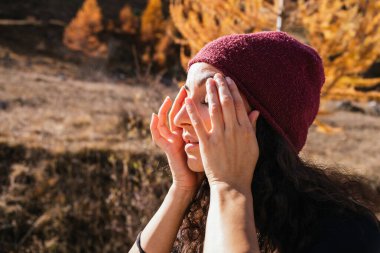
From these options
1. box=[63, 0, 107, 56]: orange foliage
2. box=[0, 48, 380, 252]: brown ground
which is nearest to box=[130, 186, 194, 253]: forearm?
box=[0, 48, 380, 252]: brown ground

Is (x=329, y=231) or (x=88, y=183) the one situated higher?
(x=329, y=231)

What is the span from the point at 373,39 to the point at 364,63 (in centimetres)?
25

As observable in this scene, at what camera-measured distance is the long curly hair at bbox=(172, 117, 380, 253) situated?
4.49 feet

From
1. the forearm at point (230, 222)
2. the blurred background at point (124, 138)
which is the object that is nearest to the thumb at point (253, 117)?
the forearm at point (230, 222)

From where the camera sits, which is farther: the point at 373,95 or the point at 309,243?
the point at 373,95

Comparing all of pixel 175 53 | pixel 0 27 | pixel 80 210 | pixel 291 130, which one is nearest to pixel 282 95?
pixel 291 130

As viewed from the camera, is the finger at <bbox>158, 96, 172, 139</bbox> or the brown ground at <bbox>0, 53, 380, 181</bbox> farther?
the brown ground at <bbox>0, 53, 380, 181</bbox>

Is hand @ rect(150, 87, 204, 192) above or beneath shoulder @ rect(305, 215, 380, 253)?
beneath

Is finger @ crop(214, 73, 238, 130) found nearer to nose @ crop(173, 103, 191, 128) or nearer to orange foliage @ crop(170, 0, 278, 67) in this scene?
nose @ crop(173, 103, 191, 128)

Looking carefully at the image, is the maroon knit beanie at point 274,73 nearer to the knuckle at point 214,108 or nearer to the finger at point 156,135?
the knuckle at point 214,108

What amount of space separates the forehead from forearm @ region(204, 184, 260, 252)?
1.16 ft

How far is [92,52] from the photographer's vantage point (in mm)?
39000

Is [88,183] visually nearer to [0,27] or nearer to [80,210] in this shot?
[80,210]

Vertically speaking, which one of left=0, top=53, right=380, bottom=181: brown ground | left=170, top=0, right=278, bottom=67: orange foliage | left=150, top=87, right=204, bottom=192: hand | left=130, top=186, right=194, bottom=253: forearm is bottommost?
left=0, top=53, right=380, bottom=181: brown ground
